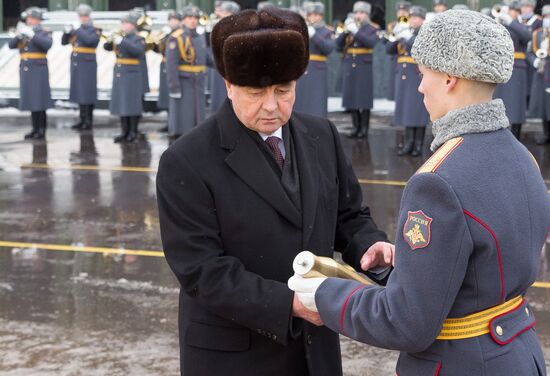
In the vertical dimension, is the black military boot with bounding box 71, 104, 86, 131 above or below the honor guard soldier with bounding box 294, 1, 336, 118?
below

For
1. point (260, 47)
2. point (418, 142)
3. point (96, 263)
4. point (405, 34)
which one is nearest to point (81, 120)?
point (405, 34)

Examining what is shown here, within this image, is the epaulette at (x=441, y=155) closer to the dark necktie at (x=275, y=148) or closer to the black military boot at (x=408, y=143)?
the dark necktie at (x=275, y=148)

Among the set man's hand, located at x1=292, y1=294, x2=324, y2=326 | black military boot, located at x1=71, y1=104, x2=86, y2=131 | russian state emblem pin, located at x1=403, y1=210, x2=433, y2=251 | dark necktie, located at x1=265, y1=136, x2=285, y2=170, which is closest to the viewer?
russian state emblem pin, located at x1=403, y1=210, x2=433, y2=251

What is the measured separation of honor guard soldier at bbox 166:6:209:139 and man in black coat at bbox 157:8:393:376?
1001cm

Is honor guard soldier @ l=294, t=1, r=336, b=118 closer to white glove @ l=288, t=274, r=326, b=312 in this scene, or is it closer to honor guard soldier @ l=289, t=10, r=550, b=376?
white glove @ l=288, t=274, r=326, b=312

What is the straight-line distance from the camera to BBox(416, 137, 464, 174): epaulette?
7.69 feet

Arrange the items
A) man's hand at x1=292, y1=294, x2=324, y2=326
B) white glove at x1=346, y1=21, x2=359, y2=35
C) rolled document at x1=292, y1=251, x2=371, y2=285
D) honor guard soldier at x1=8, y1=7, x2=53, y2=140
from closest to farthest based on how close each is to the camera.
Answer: rolled document at x1=292, y1=251, x2=371, y2=285 < man's hand at x1=292, y1=294, x2=324, y2=326 < white glove at x1=346, y1=21, x2=359, y2=35 < honor guard soldier at x1=8, y1=7, x2=53, y2=140

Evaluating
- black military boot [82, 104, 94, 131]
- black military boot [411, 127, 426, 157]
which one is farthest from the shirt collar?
black military boot [82, 104, 94, 131]

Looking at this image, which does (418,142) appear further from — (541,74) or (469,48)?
(469,48)

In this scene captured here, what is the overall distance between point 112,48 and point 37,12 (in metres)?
1.17

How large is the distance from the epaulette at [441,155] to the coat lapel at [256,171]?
582 mm

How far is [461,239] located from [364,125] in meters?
11.3

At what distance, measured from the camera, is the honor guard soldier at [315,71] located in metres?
13.1

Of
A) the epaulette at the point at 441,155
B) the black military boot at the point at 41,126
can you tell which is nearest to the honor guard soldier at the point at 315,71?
the black military boot at the point at 41,126
